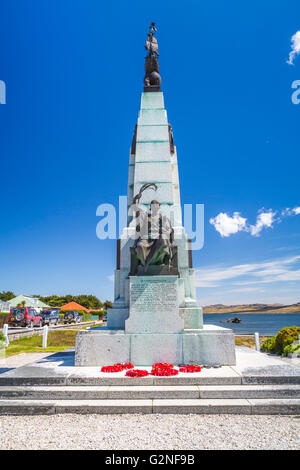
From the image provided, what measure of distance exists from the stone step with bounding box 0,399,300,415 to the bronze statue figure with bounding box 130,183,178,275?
3.54 m

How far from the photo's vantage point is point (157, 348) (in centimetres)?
762

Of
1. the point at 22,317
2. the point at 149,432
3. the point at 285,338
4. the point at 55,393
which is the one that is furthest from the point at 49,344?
the point at 149,432

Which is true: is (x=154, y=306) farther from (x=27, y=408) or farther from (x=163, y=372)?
(x=27, y=408)

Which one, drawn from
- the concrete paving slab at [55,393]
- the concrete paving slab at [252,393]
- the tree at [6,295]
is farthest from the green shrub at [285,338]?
the tree at [6,295]

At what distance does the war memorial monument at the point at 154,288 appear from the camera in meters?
7.60

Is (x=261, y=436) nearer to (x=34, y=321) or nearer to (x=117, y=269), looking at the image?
(x=117, y=269)

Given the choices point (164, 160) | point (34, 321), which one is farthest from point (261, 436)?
point (34, 321)

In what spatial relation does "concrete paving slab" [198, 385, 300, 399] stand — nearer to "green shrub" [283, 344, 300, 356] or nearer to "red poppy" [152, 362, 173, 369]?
"red poppy" [152, 362, 173, 369]

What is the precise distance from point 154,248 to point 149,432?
15.6ft

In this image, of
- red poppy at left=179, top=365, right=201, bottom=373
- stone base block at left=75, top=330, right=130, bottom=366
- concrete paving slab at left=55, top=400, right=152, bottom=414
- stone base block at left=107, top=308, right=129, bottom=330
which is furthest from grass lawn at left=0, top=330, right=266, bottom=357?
concrete paving slab at left=55, top=400, right=152, bottom=414

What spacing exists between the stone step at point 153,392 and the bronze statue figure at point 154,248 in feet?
10.5

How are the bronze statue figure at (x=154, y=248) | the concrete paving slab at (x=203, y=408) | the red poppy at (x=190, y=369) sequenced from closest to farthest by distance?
the concrete paving slab at (x=203, y=408)
the red poppy at (x=190, y=369)
the bronze statue figure at (x=154, y=248)

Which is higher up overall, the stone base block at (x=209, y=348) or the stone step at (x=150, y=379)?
the stone base block at (x=209, y=348)

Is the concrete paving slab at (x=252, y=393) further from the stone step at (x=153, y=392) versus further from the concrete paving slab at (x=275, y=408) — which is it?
the concrete paving slab at (x=275, y=408)
